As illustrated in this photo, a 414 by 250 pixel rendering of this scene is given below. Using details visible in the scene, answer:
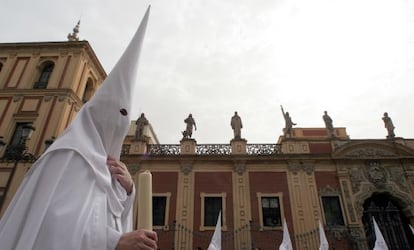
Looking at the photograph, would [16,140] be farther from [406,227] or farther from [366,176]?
[406,227]

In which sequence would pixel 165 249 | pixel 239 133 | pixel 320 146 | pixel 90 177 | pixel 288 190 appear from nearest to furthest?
pixel 90 177 < pixel 165 249 < pixel 288 190 < pixel 320 146 < pixel 239 133

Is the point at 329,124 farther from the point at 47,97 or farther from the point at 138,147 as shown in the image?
the point at 47,97

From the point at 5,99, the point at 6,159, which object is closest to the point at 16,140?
the point at 6,159

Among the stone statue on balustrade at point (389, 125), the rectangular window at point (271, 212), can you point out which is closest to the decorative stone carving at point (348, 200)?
the rectangular window at point (271, 212)

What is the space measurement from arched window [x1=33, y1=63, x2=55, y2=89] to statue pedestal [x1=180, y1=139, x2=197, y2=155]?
9626mm

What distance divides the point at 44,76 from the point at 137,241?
806 inches

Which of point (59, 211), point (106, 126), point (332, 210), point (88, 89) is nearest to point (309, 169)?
point (332, 210)

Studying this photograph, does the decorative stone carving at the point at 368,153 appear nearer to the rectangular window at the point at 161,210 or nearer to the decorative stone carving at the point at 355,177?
the decorative stone carving at the point at 355,177

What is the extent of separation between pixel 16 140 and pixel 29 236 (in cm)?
1750

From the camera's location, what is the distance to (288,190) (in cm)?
1516

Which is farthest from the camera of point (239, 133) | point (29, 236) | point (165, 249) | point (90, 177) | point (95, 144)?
point (239, 133)

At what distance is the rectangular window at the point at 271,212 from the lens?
47.0ft

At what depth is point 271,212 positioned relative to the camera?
14.7 meters

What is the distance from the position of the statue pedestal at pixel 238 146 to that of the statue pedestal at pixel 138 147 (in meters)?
5.35
